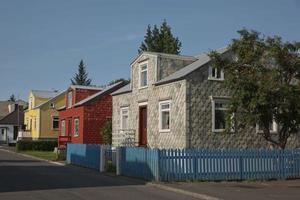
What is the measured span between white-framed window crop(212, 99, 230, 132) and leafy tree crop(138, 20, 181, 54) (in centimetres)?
4366

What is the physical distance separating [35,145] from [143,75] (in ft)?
77.5

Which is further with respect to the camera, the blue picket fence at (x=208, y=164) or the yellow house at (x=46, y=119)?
the yellow house at (x=46, y=119)

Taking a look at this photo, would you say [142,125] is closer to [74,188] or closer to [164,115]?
[164,115]

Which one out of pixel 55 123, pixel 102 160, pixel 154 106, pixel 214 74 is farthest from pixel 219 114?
pixel 55 123

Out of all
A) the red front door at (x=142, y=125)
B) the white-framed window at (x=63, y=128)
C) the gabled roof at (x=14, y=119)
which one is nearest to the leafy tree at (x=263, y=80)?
the red front door at (x=142, y=125)

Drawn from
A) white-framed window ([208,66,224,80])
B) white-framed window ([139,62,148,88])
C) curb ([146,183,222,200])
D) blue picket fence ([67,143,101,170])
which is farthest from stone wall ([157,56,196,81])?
curb ([146,183,222,200])

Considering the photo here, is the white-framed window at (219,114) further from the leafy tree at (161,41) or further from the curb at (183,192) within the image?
the leafy tree at (161,41)

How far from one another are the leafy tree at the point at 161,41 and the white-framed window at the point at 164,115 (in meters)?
42.6

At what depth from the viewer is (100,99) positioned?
43.3 meters

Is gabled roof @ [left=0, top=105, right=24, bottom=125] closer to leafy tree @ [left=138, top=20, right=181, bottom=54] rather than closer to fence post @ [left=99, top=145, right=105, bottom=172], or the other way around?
leafy tree @ [left=138, top=20, right=181, bottom=54]

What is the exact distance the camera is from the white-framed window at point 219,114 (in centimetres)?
2641

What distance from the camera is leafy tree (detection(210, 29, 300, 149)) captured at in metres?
21.4

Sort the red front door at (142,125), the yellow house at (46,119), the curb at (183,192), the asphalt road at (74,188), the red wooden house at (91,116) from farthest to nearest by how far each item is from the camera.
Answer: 1. the yellow house at (46,119)
2. the red wooden house at (91,116)
3. the red front door at (142,125)
4. the curb at (183,192)
5. the asphalt road at (74,188)

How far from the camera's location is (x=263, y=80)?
2134 cm
